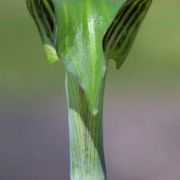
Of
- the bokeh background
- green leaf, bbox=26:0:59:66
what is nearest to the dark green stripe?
green leaf, bbox=26:0:59:66

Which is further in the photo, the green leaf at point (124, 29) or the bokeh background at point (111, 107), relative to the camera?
the bokeh background at point (111, 107)

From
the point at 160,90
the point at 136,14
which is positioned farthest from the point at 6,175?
the point at 136,14

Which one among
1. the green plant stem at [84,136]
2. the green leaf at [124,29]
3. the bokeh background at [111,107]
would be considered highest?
the green leaf at [124,29]

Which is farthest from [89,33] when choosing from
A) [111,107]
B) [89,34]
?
[111,107]

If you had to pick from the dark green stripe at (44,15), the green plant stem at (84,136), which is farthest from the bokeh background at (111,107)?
the dark green stripe at (44,15)

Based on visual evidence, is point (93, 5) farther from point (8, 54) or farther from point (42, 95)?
point (8, 54)

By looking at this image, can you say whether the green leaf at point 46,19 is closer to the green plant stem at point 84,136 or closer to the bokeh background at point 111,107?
the green plant stem at point 84,136

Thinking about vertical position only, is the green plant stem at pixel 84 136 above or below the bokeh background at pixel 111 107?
above
